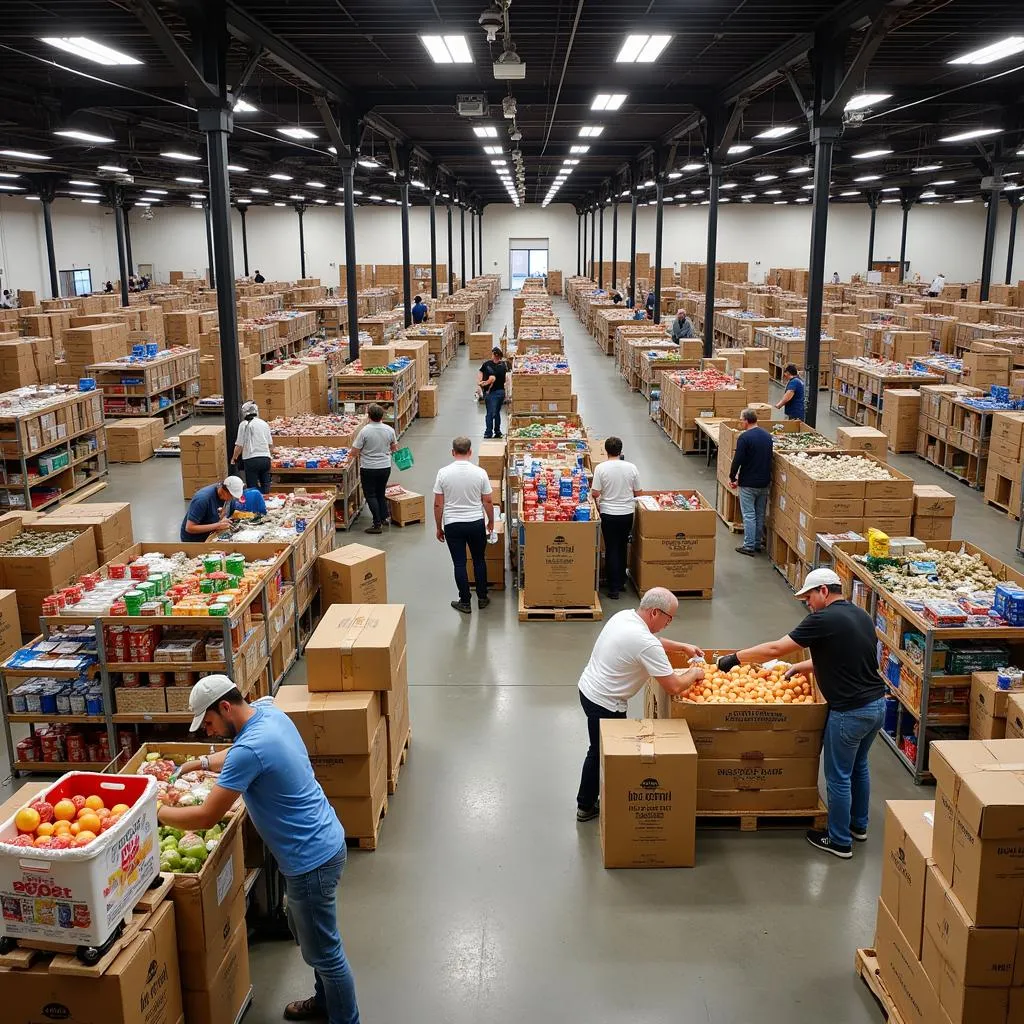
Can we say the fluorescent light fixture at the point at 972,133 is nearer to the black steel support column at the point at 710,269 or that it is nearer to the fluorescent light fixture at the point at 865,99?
the fluorescent light fixture at the point at 865,99

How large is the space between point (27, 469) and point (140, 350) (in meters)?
6.80

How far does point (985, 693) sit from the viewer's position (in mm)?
6238

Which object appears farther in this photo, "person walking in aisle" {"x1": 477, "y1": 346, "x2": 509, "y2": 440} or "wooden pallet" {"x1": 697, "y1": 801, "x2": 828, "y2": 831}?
"person walking in aisle" {"x1": 477, "y1": 346, "x2": 509, "y2": 440}

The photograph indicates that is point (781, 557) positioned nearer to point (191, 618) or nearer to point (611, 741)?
point (611, 741)

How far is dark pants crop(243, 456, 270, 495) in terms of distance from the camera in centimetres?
1159

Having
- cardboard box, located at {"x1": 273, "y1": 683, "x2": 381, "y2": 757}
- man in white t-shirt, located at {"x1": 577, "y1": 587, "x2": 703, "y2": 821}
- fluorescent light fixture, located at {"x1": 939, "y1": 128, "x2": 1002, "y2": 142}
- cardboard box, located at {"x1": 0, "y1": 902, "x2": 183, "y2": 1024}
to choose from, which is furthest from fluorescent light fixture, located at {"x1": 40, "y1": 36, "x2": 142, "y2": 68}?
fluorescent light fixture, located at {"x1": 939, "y1": 128, "x2": 1002, "y2": 142}

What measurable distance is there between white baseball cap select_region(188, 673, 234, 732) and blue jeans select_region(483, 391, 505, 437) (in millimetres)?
13439

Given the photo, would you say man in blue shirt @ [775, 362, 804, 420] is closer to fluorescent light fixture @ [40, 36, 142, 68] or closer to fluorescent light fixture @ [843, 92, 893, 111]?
fluorescent light fixture @ [843, 92, 893, 111]

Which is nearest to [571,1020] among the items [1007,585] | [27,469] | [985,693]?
[985,693]

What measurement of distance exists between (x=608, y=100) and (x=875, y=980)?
49.4 ft

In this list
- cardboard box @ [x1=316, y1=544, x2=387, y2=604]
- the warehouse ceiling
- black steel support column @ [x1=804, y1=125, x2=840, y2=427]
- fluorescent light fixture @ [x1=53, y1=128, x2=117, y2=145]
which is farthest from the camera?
fluorescent light fixture @ [x1=53, y1=128, x2=117, y2=145]

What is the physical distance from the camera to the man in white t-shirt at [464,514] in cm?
914

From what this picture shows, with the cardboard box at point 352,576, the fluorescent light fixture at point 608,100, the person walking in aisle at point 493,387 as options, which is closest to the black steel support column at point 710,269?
the fluorescent light fixture at point 608,100

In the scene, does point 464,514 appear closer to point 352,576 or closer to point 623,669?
point 352,576
